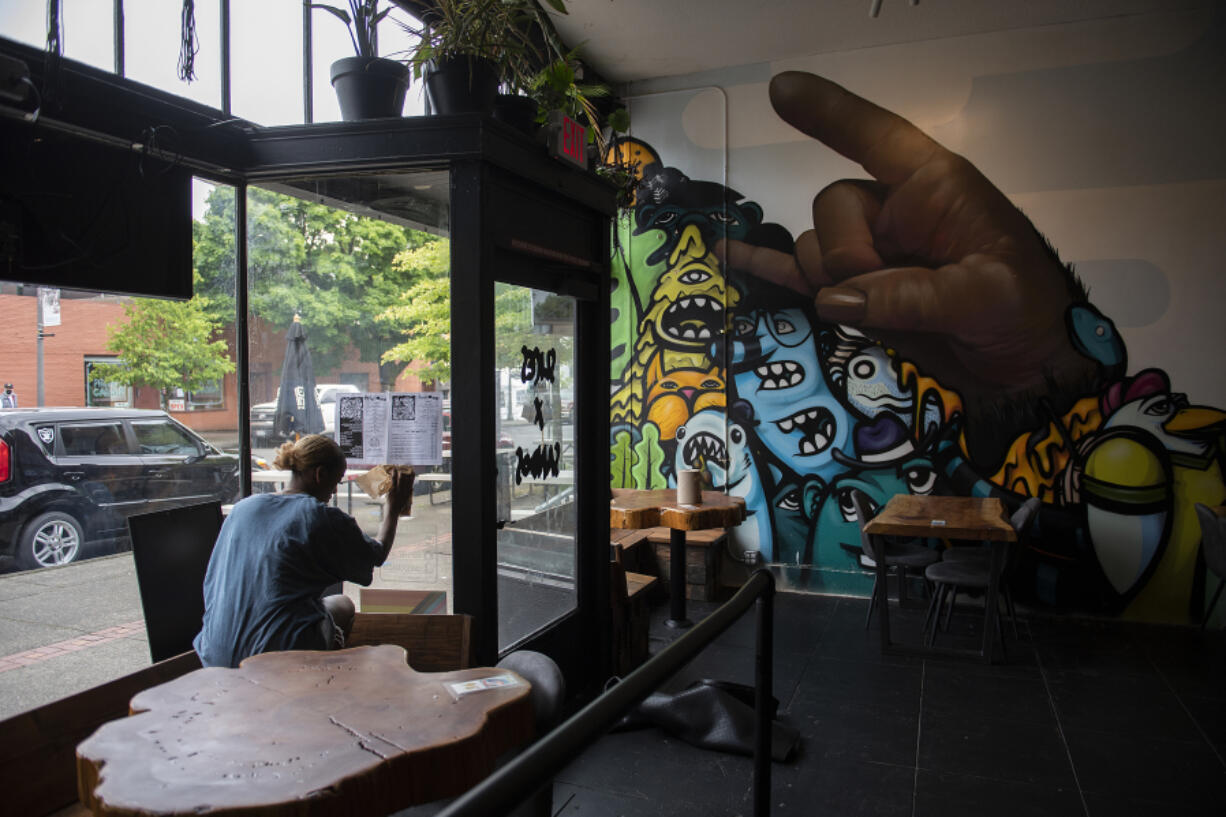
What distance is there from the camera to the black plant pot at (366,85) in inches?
124

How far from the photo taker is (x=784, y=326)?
661 cm

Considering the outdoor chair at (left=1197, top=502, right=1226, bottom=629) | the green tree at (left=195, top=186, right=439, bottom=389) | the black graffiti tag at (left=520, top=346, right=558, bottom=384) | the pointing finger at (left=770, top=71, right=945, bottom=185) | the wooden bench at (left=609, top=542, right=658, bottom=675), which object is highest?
the pointing finger at (left=770, top=71, right=945, bottom=185)

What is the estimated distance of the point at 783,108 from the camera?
→ 6562 millimetres

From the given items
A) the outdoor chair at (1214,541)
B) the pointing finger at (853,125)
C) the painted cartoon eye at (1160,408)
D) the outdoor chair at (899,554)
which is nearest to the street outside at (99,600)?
the outdoor chair at (899,554)

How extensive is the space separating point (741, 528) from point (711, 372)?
1307 millimetres

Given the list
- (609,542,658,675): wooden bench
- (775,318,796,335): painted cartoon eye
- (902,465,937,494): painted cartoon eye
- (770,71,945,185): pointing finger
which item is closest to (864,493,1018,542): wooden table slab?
(902,465,937,494): painted cartoon eye

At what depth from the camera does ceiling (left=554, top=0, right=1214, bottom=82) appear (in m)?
5.64

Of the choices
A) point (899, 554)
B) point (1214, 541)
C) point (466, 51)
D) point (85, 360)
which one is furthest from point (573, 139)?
point (1214, 541)

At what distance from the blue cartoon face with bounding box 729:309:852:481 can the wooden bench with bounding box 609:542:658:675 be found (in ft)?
7.06

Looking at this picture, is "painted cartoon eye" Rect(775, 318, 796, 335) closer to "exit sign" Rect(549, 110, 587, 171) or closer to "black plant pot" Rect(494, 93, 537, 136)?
"exit sign" Rect(549, 110, 587, 171)

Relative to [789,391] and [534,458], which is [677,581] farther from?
[534,458]

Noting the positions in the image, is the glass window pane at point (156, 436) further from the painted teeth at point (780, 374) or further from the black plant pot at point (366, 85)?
the painted teeth at point (780, 374)

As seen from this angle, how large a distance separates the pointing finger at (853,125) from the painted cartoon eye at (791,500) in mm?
2498

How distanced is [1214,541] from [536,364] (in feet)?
14.4
